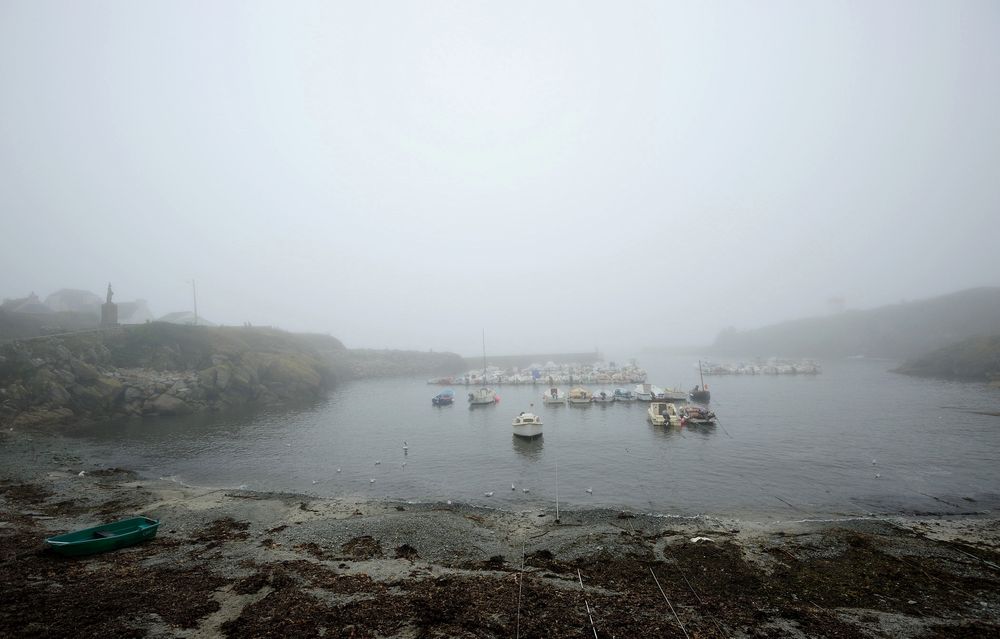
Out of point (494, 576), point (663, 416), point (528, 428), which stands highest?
point (494, 576)

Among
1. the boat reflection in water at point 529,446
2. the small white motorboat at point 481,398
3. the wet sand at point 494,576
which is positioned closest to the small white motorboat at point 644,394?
the small white motorboat at point 481,398

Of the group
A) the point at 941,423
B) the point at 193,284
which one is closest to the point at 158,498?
the point at 941,423

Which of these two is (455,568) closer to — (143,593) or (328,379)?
(143,593)

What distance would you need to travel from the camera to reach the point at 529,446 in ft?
124

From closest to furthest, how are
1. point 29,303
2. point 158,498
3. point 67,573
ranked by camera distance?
1. point 67,573
2. point 158,498
3. point 29,303

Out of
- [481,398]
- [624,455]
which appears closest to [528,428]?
[624,455]

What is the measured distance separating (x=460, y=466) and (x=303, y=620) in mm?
21748

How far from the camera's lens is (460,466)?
3209cm

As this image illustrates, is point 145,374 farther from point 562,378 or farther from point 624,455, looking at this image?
point 562,378

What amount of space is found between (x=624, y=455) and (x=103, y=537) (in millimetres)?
31740

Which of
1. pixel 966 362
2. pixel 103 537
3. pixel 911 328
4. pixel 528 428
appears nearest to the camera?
pixel 103 537

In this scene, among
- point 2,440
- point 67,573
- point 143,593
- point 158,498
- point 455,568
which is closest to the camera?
point 143,593

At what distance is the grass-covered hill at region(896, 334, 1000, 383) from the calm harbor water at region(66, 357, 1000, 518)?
2491 centimetres

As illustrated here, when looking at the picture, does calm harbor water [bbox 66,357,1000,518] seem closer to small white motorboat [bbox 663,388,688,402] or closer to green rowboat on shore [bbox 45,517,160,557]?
small white motorboat [bbox 663,388,688,402]
